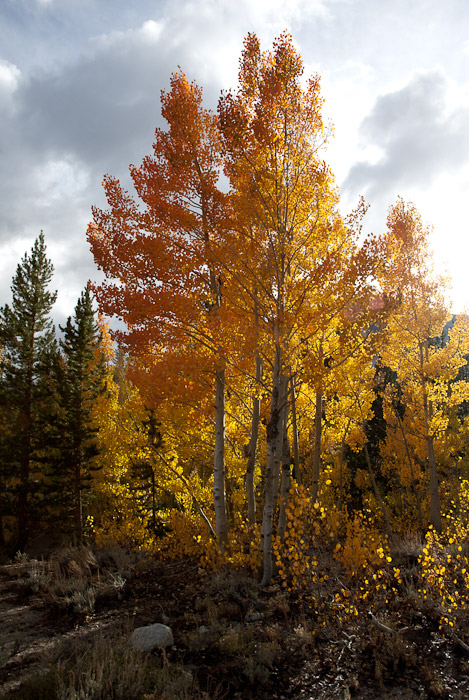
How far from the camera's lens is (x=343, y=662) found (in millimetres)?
4598

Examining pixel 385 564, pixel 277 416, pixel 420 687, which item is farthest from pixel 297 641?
pixel 385 564

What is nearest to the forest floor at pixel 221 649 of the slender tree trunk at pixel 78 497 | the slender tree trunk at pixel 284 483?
the slender tree trunk at pixel 284 483

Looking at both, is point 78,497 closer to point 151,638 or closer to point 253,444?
point 253,444

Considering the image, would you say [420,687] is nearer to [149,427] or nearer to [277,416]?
[277,416]

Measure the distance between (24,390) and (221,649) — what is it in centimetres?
1456

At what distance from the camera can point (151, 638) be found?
4.96m

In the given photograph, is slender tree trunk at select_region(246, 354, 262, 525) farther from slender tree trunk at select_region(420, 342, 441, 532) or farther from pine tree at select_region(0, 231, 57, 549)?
pine tree at select_region(0, 231, 57, 549)

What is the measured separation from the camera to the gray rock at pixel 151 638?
15.9ft

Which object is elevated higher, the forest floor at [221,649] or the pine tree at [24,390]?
the pine tree at [24,390]

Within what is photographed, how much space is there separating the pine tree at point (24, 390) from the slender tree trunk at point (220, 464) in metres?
11.2

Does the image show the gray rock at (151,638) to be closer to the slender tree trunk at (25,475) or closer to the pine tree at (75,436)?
the pine tree at (75,436)

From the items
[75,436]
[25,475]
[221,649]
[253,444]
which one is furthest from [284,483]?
[25,475]

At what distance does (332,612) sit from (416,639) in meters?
1.15

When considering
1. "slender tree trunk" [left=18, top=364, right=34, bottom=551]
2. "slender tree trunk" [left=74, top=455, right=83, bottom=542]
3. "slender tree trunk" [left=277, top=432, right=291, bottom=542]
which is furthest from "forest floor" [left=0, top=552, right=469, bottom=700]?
"slender tree trunk" [left=18, top=364, right=34, bottom=551]
